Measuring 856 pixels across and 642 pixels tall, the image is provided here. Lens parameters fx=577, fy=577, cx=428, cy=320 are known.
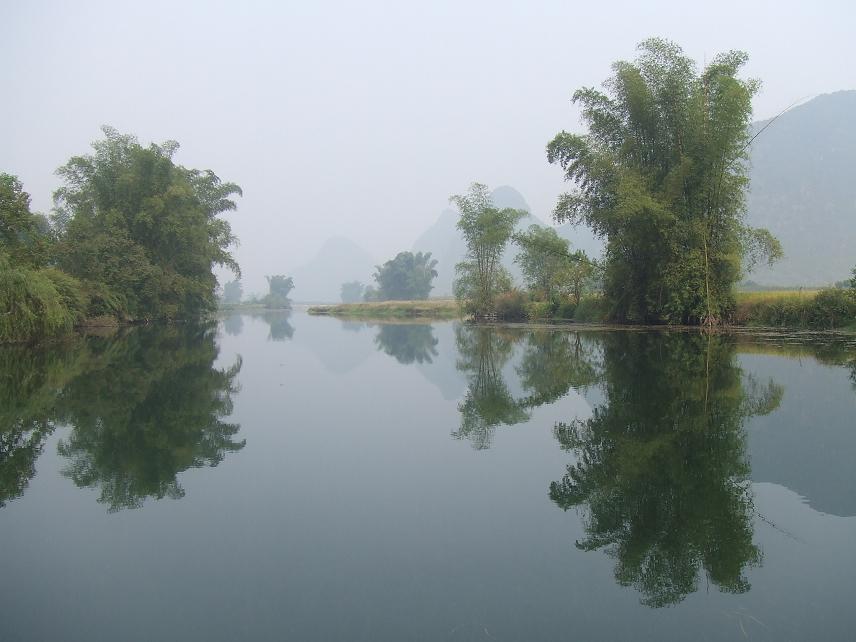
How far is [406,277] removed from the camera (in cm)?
10344

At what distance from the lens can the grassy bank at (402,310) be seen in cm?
6056

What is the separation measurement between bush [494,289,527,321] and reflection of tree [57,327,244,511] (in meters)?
26.8

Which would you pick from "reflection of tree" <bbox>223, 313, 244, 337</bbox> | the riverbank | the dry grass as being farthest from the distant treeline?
the dry grass

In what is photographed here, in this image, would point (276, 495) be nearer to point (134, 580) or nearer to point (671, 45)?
point (134, 580)

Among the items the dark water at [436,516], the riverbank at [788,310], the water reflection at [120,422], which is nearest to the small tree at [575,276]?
the riverbank at [788,310]

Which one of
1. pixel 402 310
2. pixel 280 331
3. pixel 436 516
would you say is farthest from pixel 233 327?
pixel 436 516

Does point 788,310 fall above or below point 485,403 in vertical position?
above

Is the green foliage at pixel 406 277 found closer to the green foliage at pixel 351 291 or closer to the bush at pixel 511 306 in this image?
the bush at pixel 511 306

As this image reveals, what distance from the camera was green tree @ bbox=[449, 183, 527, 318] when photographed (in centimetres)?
3800

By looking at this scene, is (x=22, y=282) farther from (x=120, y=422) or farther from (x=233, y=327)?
(x=233, y=327)

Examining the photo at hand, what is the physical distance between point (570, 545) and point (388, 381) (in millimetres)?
8251

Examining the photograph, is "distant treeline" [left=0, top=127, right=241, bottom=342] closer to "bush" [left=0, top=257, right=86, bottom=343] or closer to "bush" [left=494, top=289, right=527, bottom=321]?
"bush" [left=0, top=257, right=86, bottom=343]

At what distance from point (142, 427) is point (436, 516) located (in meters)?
4.53

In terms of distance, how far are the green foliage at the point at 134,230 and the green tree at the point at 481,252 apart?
18364 mm
